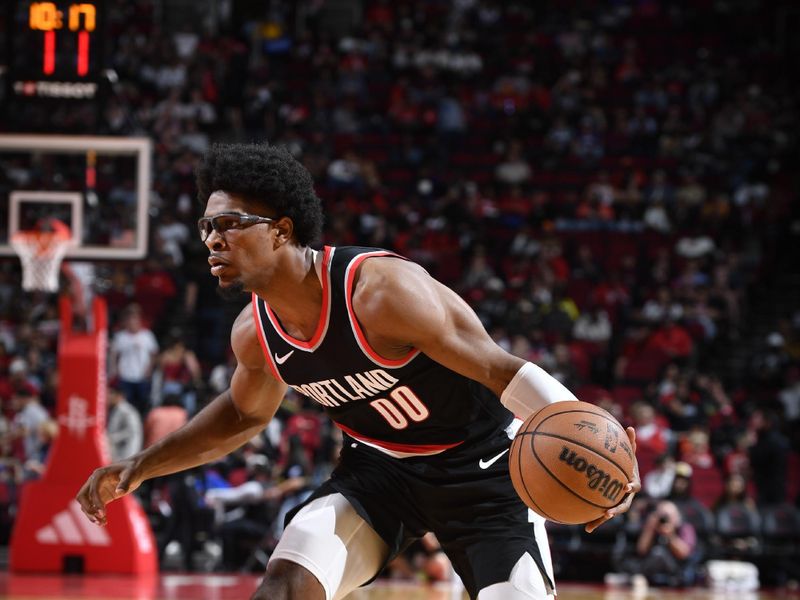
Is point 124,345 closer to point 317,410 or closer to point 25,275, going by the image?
point 317,410

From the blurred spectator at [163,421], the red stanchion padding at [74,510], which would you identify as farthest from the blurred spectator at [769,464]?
the red stanchion padding at [74,510]

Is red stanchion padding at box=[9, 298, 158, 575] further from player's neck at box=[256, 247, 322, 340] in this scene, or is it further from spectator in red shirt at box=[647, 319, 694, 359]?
spectator in red shirt at box=[647, 319, 694, 359]

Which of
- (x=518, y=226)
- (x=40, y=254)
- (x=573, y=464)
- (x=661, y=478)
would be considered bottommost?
(x=661, y=478)

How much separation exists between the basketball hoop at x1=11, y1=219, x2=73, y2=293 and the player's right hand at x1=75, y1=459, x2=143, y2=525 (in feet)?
19.3

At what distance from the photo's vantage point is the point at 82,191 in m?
9.69

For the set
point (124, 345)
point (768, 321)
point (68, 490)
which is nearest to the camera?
point (68, 490)

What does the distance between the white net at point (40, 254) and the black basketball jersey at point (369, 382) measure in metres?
6.04

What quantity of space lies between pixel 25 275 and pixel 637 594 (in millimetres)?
5957

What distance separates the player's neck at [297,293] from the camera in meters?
3.68

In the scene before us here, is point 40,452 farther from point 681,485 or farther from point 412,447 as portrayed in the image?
point 412,447

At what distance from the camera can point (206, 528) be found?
37.1ft

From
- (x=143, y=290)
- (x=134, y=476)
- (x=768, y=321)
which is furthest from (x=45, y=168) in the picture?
(x=768, y=321)

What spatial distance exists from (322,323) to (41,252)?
21.1 feet

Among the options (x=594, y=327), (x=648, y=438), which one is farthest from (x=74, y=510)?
(x=594, y=327)
